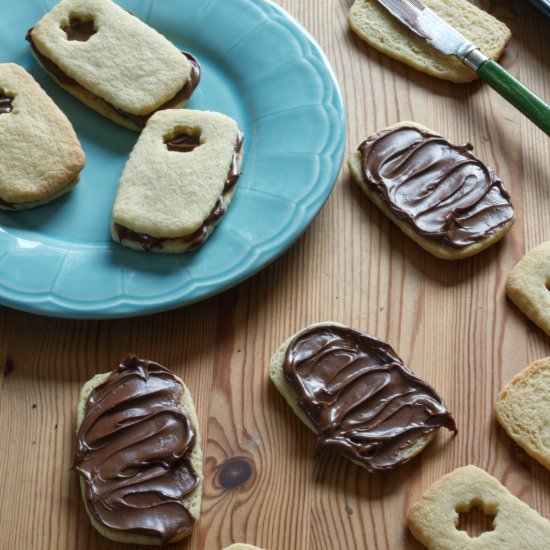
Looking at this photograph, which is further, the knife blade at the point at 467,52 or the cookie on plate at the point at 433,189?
the knife blade at the point at 467,52

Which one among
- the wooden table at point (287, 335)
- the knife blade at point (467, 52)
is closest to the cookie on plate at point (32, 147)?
the wooden table at point (287, 335)

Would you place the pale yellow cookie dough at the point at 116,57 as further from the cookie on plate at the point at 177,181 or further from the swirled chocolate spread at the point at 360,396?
the swirled chocolate spread at the point at 360,396

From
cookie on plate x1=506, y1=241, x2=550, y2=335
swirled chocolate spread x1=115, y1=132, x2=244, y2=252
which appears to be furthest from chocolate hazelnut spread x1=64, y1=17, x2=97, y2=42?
cookie on plate x1=506, y1=241, x2=550, y2=335

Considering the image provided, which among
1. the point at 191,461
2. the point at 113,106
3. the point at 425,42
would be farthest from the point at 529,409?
the point at 113,106

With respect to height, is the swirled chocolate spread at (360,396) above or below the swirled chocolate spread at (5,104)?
above

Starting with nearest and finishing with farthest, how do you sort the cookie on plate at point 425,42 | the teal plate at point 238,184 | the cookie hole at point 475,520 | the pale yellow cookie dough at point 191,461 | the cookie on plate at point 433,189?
1. the pale yellow cookie dough at point 191,461
2. the cookie hole at point 475,520
3. the teal plate at point 238,184
4. the cookie on plate at point 433,189
5. the cookie on plate at point 425,42

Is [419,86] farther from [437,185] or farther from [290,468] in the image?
[290,468]

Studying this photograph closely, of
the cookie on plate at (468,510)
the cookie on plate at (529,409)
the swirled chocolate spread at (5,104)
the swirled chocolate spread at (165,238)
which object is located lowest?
the swirled chocolate spread at (5,104)
